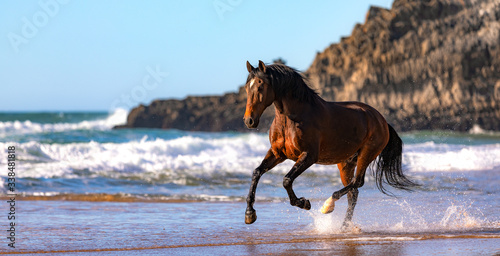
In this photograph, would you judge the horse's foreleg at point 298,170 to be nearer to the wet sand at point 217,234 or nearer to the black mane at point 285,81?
the wet sand at point 217,234

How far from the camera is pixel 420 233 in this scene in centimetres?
743

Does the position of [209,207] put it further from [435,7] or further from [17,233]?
[435,7]

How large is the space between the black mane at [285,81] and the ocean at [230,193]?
4.83 feet

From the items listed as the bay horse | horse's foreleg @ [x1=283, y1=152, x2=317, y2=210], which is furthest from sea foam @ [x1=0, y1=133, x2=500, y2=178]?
horse's foreleg @ [x1=283, y1=152, x2=317, y2=210]

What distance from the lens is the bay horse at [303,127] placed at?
6.62 metres

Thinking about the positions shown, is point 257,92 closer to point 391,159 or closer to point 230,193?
point 391,159

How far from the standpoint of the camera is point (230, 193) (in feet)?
40.0

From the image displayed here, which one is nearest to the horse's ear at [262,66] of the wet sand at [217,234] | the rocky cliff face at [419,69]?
the wet sand at [217,234]

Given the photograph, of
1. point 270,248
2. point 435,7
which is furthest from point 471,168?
point 435,7

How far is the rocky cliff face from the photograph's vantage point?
60.1 metres

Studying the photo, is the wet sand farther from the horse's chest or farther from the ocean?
the horse's chest

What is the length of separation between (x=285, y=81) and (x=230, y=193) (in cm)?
573

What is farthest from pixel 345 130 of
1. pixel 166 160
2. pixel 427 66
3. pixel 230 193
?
pixel 427 66

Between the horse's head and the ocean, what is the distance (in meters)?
1.33
